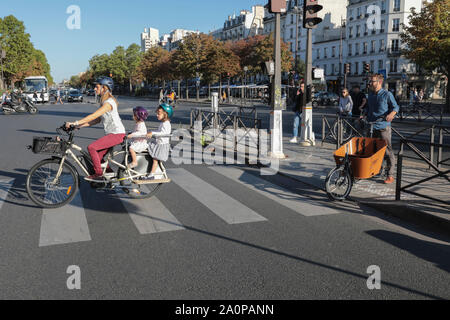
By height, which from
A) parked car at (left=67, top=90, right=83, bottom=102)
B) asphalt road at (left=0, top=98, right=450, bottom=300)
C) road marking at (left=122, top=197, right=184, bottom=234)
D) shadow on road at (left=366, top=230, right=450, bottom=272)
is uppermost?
parked car at (left=67, top=90, right=83, bottom=102)

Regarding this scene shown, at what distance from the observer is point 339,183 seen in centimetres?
638

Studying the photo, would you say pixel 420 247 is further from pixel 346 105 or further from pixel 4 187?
pixel 346 105

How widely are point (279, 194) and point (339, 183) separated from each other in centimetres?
97

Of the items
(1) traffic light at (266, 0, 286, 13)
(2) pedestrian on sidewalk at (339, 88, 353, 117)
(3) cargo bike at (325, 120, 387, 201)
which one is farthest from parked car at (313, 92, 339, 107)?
(3) cargo bike at (325, 120, 387, 201)

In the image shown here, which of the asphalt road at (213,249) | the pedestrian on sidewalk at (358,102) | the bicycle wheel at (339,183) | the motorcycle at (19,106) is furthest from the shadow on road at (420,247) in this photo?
the motorcycle at (19,106)

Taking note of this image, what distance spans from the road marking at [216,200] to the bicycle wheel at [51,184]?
5.98 ft

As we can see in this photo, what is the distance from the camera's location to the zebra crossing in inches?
191

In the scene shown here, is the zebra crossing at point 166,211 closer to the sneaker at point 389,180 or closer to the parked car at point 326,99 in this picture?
the sneaker at point 389,180

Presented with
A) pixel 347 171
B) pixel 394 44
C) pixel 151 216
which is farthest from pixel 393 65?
pixel 151 216

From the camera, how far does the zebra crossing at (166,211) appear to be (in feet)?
15.9

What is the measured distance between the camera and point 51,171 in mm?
5707

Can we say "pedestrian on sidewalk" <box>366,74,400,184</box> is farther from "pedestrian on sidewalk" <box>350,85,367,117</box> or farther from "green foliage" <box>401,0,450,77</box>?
"green foliage" <box>401,0,450,77</box>
